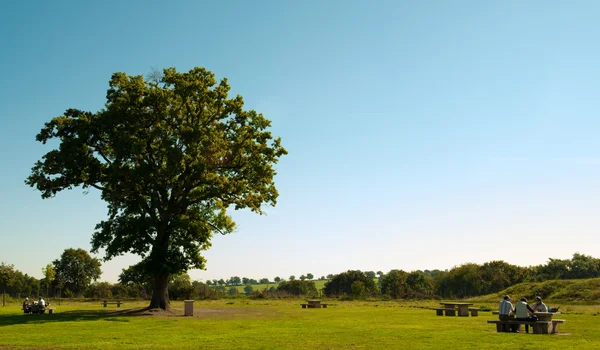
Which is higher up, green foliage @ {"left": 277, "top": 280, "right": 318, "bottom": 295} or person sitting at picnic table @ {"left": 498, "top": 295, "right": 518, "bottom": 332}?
person sitting at picnic table @ {"left": 498, "top": 295, "right": 518, "bottom": 332}

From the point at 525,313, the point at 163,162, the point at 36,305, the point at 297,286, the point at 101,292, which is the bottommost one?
the point at 297,286

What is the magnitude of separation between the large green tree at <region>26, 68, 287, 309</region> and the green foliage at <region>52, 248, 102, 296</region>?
7589 cm

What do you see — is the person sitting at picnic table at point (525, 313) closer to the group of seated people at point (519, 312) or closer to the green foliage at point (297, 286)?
the group of seated people at point (519, 312)

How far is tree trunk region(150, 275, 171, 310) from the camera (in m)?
39.7

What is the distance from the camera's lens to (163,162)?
40.0 meters

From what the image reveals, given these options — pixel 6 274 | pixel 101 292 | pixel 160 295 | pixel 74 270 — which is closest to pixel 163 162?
pixel 160 295

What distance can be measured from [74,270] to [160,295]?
78.6 m

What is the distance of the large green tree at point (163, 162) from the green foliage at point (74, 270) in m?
75.9

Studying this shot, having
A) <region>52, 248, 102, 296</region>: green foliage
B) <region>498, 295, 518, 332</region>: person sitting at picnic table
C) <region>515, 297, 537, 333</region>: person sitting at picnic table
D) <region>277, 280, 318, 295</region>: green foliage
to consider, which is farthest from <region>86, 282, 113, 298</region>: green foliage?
<region>515, 297, 537, 333</region>: person sitting at picnic table

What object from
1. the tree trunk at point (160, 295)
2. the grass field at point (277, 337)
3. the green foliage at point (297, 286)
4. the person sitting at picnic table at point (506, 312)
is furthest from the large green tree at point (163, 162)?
the green foliage at point (297, 286)

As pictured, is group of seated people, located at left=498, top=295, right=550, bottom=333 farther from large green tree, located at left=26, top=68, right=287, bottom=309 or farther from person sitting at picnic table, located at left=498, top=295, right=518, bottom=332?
large green tree, located at left=26, top=68, right=287, bottom=309

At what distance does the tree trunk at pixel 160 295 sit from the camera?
39.7m

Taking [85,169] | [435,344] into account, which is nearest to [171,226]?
[85,169]

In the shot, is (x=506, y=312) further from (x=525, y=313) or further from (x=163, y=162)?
(x=163, y=162)
